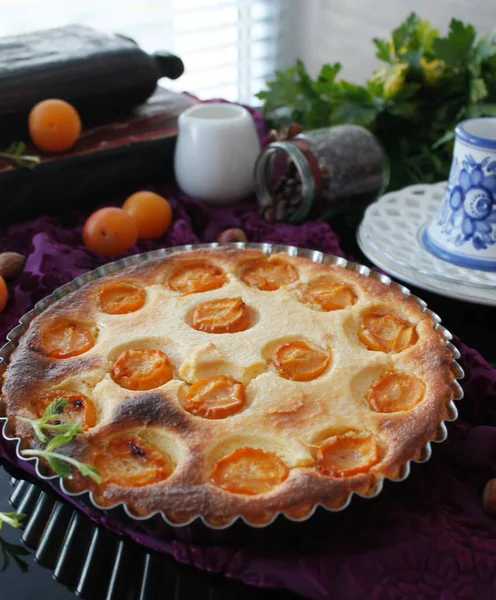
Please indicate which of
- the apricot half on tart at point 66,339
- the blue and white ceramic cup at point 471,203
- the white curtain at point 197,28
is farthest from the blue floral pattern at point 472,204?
the white curtain at point 197,28

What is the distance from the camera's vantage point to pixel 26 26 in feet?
9.75

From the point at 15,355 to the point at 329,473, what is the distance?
0.49m

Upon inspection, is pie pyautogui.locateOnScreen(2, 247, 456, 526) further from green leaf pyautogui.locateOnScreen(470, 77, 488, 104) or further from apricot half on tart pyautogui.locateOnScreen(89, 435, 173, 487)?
green leaf pyautogui.locateOnScreen(470, 77, 488, 104)

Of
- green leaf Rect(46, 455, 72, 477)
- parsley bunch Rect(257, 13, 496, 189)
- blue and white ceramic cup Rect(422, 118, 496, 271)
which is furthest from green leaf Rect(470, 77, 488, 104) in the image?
green leaf Rect(46, 455, 72, 477)

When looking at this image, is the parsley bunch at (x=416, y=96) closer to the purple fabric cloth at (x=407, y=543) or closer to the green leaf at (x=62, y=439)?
the purple fabric cloth at (x=407, y=543)

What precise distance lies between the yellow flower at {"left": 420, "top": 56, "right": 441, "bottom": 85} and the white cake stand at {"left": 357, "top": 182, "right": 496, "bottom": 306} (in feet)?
1.30

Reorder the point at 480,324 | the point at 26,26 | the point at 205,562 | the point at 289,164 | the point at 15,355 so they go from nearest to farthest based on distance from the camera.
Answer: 1. the point at 205,562
2. the point at 15,355
3. the point at 480,324
4. the point at 289,164
5. the point at 26,26

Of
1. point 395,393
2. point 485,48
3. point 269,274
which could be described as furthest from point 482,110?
point 395,393

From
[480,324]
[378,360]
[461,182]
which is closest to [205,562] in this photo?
[378,360]

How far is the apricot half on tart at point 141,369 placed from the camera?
40.1 inches

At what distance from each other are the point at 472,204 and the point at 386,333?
0.36 metres

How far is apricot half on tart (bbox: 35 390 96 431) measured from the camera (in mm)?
954

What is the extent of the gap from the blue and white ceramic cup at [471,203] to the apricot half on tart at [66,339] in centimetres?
69

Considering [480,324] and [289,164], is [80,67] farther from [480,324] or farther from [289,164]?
[480,324]
